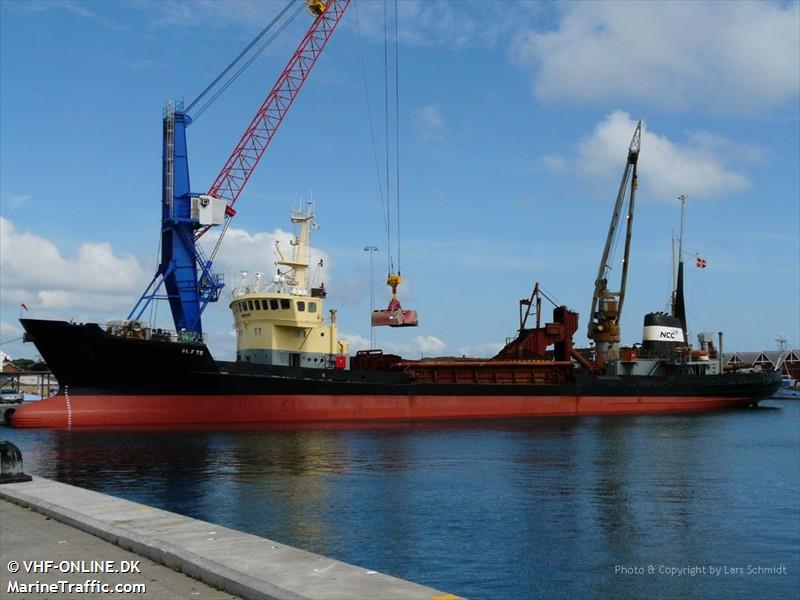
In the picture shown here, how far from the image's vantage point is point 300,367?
44000mm

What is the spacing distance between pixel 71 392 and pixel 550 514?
2874 centimetres

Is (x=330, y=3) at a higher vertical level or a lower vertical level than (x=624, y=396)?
higher

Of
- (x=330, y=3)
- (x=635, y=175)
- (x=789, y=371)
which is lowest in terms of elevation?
(x=789, y=371)

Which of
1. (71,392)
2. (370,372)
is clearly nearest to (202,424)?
(71,392)

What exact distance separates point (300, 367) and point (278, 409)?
321 cm

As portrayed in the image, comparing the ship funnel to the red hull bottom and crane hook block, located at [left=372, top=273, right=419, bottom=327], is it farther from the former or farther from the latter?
crane hook block, located at [left=372, top=273, right=419, bottom=327]

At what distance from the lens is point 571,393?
53844 mm

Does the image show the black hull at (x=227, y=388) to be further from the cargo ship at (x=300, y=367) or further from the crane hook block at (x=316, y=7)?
the crane hook block at (x=316, y=7)

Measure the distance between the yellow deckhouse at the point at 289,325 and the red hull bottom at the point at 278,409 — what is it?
13.6ft

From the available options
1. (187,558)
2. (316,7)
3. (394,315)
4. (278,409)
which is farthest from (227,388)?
(187,558)

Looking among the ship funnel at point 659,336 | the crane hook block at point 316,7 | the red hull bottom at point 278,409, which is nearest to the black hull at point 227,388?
the red hull bottom at point 278,409

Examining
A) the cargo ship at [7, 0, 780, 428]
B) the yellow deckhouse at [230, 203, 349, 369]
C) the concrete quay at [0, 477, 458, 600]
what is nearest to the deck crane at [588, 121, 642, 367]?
the cargo ship at [7, 0, 780, 428]

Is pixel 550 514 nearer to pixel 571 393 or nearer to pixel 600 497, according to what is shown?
pixel 600 497

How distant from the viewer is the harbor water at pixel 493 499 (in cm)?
1402
